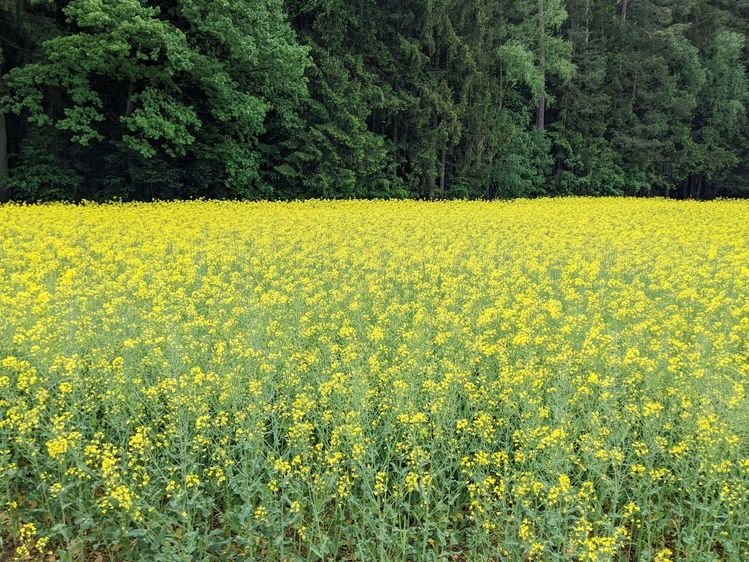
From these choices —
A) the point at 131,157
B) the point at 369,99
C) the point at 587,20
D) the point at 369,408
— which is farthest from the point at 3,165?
the point at 587,20

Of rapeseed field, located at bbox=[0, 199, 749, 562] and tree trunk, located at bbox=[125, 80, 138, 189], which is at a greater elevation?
tree trunk, located at bbox=[125, 80, 138, 189]

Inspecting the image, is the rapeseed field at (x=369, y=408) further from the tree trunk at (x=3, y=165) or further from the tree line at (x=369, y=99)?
the tree line at (x=369, y=99)

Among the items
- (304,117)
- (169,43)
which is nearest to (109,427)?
(169,43)

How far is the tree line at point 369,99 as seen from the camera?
20.7 m

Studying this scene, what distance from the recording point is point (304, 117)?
26.7 m

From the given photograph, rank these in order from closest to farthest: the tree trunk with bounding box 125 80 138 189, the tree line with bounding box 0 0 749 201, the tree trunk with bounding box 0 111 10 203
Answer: the tree trunk with bounding box 0 111 10 203 → the tree line with bounding box 0 0 749 201 → the tree trunk with bounding box 125 80 138 189

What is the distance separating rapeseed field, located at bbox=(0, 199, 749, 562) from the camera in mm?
3746

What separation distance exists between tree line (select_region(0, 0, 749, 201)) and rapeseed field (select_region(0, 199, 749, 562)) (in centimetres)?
1227

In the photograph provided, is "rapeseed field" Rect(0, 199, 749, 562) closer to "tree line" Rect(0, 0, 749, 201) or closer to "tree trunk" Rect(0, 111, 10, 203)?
"tree trunk" Rect(0, 111, 10, 203)

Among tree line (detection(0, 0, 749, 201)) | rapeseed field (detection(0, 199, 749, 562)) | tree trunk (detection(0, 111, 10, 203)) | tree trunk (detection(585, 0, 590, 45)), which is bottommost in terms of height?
rapeseed field (detection(0, 199, 749, 562))

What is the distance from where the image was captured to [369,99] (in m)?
28.3

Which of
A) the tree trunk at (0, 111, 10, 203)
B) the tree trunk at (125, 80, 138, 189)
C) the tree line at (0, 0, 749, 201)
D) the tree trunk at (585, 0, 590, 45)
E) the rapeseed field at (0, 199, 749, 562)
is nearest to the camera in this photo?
the rapeseed field at (0, 199, 749, 562)

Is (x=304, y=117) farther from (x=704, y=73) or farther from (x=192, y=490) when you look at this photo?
(x=704, y=73)

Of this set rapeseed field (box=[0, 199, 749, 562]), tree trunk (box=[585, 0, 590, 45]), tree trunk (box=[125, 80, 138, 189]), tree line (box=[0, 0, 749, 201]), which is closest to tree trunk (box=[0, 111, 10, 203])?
tree line (box=[0, 0, 749, 201])
